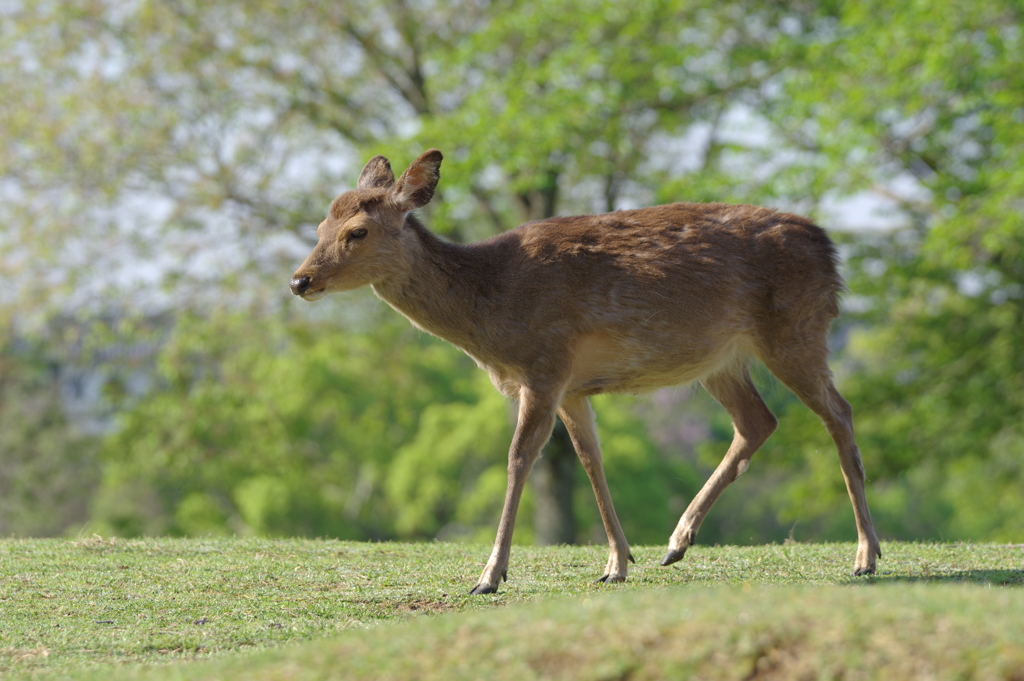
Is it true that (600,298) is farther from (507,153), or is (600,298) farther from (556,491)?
(556,491)

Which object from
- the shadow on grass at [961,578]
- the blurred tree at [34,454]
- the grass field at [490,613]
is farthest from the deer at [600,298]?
the blurred tree at [34,454]

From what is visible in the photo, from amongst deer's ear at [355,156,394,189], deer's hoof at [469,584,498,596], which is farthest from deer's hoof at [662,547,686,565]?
deer's ear at [355,156,394,189]

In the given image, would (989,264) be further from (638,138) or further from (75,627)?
(75,627)

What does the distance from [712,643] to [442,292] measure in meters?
3.87

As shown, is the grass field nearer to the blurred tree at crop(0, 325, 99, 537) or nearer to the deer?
the deer

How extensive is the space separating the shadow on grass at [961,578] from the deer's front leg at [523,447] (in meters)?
2.21

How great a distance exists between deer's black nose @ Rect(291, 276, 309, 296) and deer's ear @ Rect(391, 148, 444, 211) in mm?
854

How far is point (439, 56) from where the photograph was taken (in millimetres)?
19344

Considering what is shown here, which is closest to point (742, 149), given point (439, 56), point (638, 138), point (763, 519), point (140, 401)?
point (638, 138)

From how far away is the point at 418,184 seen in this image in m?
7.55

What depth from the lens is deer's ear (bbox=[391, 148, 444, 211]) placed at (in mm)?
7496

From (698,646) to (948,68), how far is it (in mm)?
12558

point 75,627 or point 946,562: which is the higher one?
point 75,627

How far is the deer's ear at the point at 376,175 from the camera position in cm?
798
